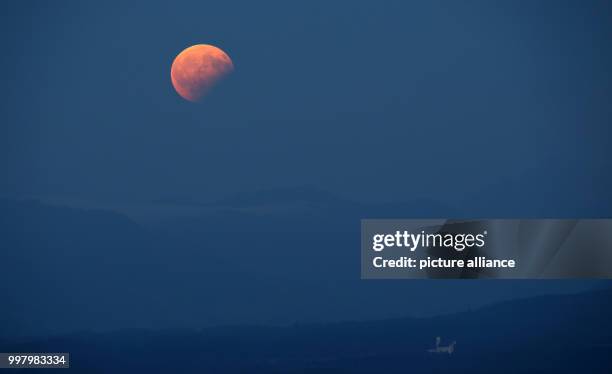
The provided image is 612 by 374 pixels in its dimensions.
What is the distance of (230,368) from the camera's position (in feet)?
22.4

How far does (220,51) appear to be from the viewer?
22.7 feet

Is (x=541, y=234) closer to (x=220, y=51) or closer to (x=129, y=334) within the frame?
(x=220, y=51)

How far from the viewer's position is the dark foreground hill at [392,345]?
265 inches

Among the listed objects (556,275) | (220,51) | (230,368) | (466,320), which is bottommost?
(230,368)

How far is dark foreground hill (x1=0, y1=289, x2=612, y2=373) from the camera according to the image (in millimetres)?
6738

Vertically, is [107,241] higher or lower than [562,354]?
higher

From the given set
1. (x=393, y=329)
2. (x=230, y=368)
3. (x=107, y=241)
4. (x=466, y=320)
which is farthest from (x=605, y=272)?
(x=107, y=241)

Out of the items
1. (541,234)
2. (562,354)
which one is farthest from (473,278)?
(562,354)

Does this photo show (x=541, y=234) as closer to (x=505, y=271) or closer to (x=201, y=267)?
(x=505, y=271)

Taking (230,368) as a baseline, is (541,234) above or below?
above

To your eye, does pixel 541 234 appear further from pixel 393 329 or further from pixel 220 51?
pixel 220 51

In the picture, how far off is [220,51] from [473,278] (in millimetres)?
3530

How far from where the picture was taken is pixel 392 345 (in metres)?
6.75

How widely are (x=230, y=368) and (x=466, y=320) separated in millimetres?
2488
